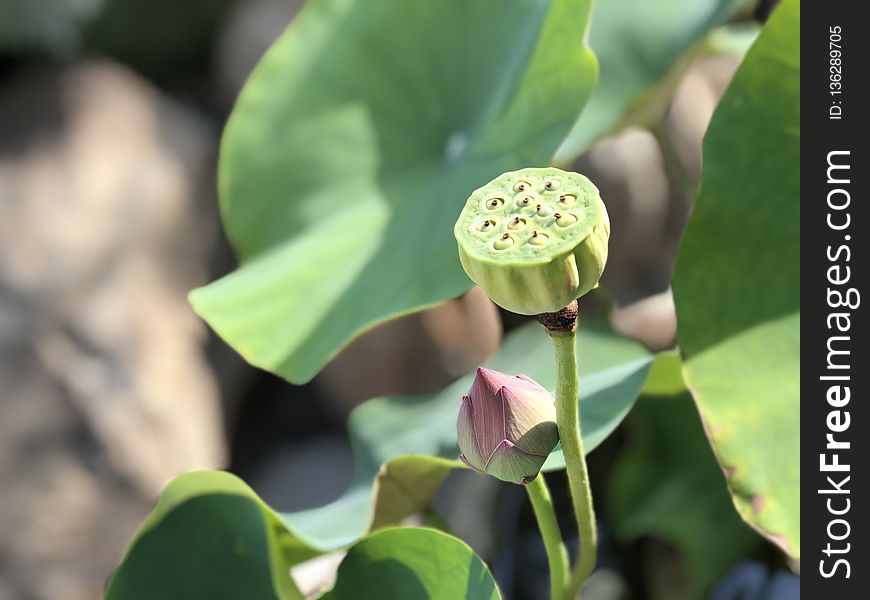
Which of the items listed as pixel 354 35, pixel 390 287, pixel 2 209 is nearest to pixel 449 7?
pixel 354 35

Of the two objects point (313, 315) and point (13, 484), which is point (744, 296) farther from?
point (13, 484)

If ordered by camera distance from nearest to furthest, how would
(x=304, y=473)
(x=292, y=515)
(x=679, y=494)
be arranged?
(x=292, y=515)
(x=679, y=494)
(x=304, y=473)

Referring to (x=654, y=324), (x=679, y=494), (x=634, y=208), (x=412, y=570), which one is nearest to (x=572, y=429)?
(x=412, y=570)

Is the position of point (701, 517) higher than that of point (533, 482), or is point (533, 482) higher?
point (533, 482)

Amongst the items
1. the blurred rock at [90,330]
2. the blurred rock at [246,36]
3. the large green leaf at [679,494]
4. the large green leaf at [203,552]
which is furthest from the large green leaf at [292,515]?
the blurred rock at [246,36]

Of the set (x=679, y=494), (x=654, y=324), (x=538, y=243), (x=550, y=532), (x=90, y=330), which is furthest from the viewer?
(x=90, y=330)

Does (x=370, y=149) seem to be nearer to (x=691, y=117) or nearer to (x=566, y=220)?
(x=566, y=220)

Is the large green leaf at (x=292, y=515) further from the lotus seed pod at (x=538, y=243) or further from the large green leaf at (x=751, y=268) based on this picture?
the lotus seed pod at (x=538, y=243)
